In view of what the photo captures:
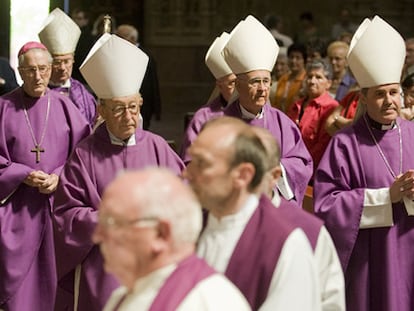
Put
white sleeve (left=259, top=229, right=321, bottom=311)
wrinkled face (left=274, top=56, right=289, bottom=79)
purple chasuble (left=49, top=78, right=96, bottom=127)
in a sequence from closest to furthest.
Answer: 1. white sleeve (left=259, top=229, right=321, bottom=311)
2. purple chasuble (left=49, top=78, right=96, bottom=127)
3. wrinkled face (left=274, top=56, right=289, bottom=79)

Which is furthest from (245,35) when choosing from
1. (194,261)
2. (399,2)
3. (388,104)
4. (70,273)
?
(399,2)

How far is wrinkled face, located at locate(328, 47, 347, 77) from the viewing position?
31.6 ft

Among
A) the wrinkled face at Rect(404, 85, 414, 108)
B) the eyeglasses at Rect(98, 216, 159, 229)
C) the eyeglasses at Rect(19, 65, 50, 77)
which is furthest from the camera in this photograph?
the wrinkled face at Rect(404, 85, 414, 108)

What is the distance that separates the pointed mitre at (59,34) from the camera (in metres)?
7.79

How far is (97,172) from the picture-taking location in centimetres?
547

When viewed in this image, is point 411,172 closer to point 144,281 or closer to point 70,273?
point 70,273

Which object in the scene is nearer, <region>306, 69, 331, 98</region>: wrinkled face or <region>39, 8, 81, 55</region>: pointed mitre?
<region>39, 8, 81, 55</region>: pointed mitre

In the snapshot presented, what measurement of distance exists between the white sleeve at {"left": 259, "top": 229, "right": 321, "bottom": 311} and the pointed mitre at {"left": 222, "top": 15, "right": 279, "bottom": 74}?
9.22 feet

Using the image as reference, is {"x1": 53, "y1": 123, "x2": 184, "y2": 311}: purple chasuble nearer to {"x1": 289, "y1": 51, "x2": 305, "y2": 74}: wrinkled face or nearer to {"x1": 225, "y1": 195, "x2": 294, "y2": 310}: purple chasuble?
{"x1": 225, "y1": 195, "x2": 294, "y2": 310}: purple chasuble

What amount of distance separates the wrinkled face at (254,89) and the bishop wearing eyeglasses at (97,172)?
812mm

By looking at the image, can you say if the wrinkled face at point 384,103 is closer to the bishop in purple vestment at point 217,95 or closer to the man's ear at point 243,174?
the bishop in purple vestment at point 217,95

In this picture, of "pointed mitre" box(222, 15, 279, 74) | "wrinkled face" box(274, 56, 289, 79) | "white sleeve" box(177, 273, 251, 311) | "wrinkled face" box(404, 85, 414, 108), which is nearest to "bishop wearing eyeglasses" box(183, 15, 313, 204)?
"pointed mitre" box(222, 15, 279, 74)

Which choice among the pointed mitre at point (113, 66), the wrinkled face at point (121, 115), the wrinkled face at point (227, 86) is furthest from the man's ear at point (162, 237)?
the wrinkled face at point (227, 86)

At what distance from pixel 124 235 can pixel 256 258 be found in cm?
81
